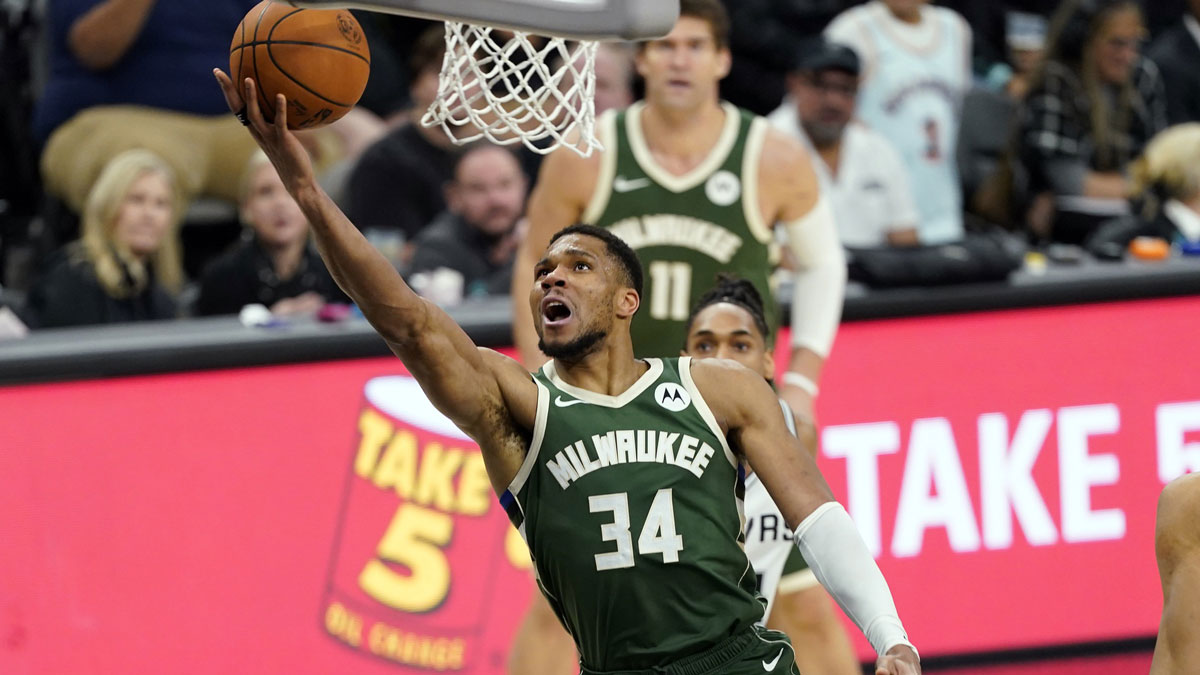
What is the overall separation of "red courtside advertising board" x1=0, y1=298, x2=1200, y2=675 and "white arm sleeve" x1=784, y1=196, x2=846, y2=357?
68cm

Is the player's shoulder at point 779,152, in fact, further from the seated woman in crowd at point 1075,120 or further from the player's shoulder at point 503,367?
the seated woman in crowd at point 1075,120

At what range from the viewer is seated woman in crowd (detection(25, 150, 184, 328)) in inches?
265

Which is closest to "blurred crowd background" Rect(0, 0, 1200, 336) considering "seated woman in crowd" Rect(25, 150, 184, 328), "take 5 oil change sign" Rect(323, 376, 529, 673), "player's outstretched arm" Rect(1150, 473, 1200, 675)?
"seated woman in crowd" Rect(25, 150, 184, 328)

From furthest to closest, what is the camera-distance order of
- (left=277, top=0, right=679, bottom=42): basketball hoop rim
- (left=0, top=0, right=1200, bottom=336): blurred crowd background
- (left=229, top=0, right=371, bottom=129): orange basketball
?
1. (left=0, top=0, right=1200, bottom=336): blurred crowd background
2. (left=229, top=0, right=371, bottom=129): orange basketball
3. (left=277, top=0, right=679, bottom=42): basketball hoop rim

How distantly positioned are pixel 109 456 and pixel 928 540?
9.85 feet

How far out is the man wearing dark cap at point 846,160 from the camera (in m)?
7.72

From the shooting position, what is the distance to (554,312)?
4.10 m

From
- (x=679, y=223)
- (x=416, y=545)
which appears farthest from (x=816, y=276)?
(x=416, y=545)

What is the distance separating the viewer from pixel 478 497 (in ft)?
21.4

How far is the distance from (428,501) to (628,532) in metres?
2.62

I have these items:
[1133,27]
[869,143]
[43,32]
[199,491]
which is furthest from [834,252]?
[43,32]

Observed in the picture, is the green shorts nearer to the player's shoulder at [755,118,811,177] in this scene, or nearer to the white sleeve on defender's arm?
the white sleeve on defender's arm

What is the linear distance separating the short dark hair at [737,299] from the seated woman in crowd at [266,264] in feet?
6.78

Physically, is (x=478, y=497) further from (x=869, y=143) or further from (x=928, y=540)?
(x=869, y=143)
